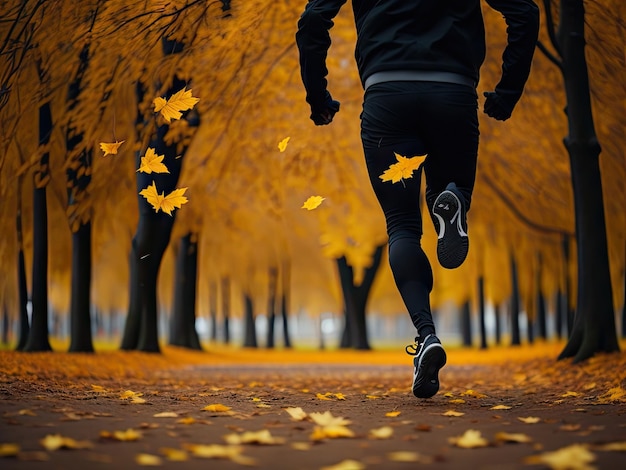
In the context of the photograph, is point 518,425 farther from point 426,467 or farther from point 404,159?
point 404,159

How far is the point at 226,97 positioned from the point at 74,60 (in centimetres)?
245

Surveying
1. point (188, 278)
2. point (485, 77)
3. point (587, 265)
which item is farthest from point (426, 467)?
point (188, 278)

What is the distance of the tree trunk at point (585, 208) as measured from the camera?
344 inches

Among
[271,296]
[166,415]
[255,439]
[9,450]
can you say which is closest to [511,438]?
[255,439]

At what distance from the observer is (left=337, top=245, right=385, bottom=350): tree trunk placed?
22.3 meters

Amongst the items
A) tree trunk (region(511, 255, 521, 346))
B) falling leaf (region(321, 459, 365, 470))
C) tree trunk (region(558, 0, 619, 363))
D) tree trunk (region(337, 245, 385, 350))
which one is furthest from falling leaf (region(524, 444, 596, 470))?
tree trunk (region(337, 245, 385, 350))

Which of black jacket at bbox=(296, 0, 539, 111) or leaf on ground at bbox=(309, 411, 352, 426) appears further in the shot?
black jacket at bbox=(296, 0, 539, 111)

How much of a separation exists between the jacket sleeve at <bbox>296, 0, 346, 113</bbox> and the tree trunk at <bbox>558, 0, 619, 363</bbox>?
17.3 ft

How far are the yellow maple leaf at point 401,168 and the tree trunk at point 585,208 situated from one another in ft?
16.8

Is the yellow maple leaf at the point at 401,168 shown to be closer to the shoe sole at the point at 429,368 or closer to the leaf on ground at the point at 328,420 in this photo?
the shoe sole at the point at 429,368

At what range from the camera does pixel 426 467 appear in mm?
2500

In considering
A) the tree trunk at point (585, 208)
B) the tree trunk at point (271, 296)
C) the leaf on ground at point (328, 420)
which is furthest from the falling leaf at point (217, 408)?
the tree trunk at point (271, 296)

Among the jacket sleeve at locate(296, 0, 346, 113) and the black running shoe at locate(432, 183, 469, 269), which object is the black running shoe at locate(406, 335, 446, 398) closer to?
the black running shoe at locate(432, 183, 469, 269)

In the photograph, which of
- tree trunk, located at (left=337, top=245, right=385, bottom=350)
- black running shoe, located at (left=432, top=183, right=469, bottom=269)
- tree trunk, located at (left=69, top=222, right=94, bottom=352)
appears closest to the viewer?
black running shoe, located at (left=432, top=183, right=469, bottom=269)
